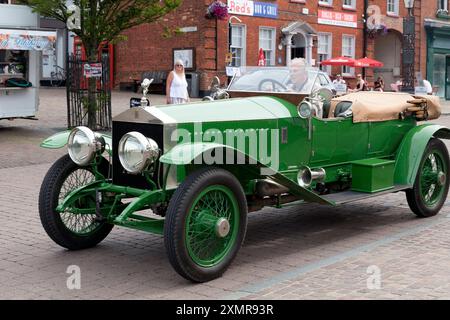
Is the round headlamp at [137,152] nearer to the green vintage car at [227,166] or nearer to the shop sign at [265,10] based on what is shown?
the green vintage car at [227,166]

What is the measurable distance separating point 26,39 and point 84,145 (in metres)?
9.47

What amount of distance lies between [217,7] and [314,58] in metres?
6.35

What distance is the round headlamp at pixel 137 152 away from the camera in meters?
4.94

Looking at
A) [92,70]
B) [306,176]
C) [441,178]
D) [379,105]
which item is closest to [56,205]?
[306,176]

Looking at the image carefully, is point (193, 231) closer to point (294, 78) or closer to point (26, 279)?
point (26, 279)

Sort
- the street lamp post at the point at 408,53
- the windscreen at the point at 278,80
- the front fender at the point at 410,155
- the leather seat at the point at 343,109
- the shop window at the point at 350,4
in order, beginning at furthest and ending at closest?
the shop window at the point at 350,4, the street lamp post at the point at 408,53, the front fender at the point at 410,155, the leather seat at the point at 343,109, the windscreen at the point at 278,80

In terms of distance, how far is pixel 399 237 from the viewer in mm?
6340

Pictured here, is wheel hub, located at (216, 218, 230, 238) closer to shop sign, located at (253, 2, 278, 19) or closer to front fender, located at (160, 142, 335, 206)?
front fender, located at (160, 142, 335, 206)

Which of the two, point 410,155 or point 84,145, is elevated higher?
point 84,145

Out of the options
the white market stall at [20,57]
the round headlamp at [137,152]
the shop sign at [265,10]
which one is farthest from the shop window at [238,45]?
the round headlamp at [137,152]

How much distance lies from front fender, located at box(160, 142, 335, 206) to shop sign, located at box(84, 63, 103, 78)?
30.9 ft

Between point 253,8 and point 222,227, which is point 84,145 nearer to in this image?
point 222,227

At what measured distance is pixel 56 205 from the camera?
18.3 feet

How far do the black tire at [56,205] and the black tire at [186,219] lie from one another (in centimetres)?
109
